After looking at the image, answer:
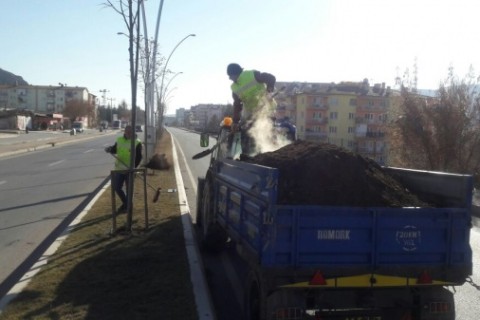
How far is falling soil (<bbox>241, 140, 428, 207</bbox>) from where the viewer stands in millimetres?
5262

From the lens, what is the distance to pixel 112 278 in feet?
22.4

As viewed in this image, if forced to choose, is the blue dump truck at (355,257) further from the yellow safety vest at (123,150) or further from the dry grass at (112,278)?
the yellow safety vest at (123,150)

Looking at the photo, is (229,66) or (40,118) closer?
(229,66)

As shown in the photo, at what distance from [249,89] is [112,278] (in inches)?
136

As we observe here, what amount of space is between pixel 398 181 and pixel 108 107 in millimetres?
165718

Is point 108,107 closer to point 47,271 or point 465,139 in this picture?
point 465,139

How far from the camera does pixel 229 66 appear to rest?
8.70 metres

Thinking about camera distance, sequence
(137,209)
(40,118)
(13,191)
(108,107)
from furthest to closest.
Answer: (108,107)
(40,118)
(13,191)
(137,209)

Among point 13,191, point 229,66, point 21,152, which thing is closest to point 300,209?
point 229,66

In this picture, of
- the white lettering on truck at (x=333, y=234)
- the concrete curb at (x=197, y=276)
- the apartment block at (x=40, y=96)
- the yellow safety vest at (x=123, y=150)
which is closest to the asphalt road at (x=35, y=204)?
the yellow safety vest at (x=123, y=150)

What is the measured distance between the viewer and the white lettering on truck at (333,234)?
477 cm

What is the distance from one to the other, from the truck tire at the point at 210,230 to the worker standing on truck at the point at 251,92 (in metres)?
1.09

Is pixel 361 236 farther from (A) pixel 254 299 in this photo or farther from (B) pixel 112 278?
(B) pixel 112 278

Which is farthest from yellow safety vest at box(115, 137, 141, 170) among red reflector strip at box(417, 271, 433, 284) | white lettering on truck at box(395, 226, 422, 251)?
red reflector strip at box(417, 271, 433, 284)
